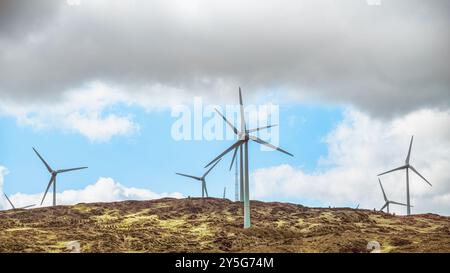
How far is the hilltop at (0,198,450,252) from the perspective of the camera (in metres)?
68.9

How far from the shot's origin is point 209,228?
332 ft

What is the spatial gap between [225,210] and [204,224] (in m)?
22.8

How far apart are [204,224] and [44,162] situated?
60171 millimetres

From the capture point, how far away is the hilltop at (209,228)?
226 feet

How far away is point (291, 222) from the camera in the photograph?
4432 inches

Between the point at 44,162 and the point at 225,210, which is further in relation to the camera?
the point at 44,162
